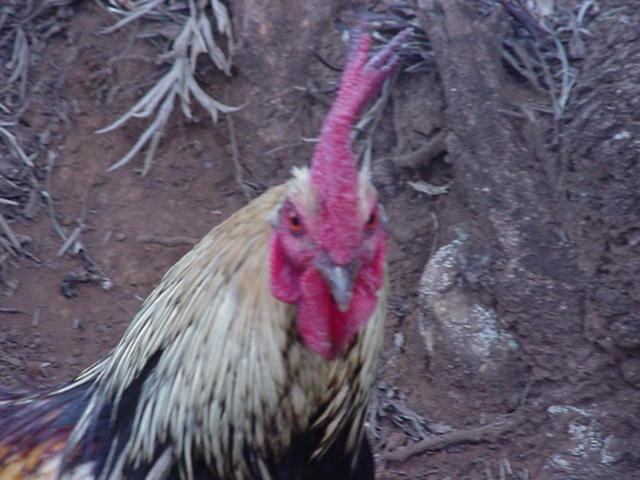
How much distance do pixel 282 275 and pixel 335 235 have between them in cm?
19

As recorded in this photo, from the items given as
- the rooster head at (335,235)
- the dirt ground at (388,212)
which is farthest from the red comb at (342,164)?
the dirt ground at (388,212)

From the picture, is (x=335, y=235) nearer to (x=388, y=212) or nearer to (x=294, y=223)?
(x=294, y=223)

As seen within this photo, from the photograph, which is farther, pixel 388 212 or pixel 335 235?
pixel 388 212

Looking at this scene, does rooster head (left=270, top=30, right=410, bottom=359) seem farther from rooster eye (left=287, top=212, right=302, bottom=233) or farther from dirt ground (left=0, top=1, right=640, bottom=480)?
dirt ground (left=0, top=1, right=640, bottom=480)

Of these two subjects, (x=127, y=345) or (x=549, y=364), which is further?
(x=549, y=364)

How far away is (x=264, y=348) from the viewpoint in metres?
2.63

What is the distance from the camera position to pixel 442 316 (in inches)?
170

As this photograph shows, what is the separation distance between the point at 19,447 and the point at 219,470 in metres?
0.66

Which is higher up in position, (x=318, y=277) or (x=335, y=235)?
(x=335, y=235)

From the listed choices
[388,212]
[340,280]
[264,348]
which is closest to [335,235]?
[340,280]

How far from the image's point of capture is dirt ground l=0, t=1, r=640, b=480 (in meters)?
4.00

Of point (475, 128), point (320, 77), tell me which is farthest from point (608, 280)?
point (320, 77)

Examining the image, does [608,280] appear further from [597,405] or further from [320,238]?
[320,238]

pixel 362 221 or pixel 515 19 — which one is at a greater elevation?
pixel 362 221
